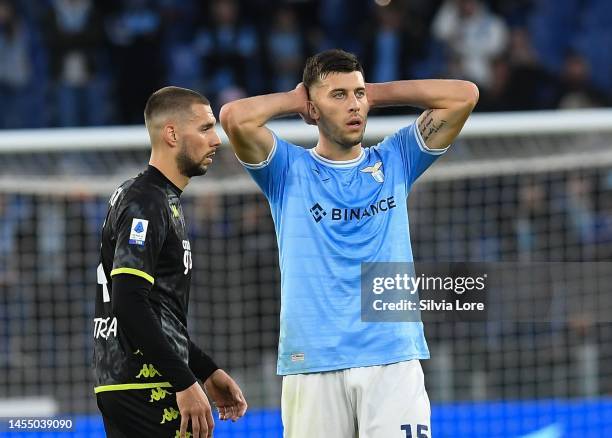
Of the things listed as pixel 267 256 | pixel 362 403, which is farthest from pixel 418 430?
pixel 267 256

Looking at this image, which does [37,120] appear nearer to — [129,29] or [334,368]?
[129,29]

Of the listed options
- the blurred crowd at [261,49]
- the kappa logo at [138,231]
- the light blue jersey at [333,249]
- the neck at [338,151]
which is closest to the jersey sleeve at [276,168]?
the light blue jersey at [333,249]

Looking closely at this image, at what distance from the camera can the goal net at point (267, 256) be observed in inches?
328

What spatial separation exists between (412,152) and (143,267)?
1.39 metres

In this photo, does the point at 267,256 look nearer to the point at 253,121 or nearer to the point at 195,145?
the point at 253,121

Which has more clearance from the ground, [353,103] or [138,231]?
[353,103]

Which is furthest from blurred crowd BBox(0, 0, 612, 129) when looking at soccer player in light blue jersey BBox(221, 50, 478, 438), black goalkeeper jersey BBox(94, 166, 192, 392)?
black goalkeeper jersey BBox(94, 166, 192, 392)

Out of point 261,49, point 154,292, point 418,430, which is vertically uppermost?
point 261,49

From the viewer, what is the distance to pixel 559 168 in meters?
8.38

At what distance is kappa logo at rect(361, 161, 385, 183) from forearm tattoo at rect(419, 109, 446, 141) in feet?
0.86

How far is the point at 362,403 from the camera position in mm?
4652

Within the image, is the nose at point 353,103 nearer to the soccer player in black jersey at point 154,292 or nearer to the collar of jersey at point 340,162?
the collar of jersey at point 340,162

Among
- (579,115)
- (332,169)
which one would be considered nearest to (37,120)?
(579,115)

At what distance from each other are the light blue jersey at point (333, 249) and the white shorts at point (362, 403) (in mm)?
48
